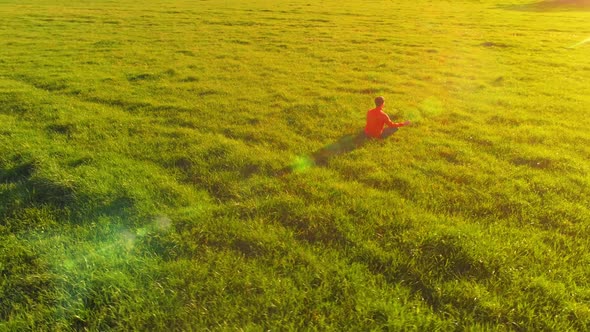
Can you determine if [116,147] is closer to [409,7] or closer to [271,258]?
[271,258]

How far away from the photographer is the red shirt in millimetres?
6277

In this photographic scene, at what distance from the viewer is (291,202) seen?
4.43 metres

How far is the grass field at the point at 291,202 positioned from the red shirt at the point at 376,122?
285 mm

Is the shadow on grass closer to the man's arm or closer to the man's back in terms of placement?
the man's back

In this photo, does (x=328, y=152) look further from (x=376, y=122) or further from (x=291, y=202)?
(x=291, y=202)

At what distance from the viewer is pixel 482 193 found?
4570mm

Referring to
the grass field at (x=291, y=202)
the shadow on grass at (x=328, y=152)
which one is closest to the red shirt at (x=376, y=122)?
the shadow on grass at (x=328, y=152)

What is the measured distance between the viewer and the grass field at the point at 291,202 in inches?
120

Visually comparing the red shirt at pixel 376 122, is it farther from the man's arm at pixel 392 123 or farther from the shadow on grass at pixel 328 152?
the shadow on grass at pixel 328 152

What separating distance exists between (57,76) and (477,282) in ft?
40.8

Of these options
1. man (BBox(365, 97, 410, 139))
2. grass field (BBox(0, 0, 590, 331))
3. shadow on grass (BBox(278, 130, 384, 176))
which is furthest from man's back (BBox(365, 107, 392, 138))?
grass field (BBox(0, 0, 590, 331))

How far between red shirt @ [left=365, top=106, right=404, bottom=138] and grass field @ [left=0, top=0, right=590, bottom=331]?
285 mm

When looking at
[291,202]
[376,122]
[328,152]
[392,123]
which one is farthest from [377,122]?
[291,202]

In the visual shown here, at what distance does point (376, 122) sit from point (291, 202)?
108 inches
